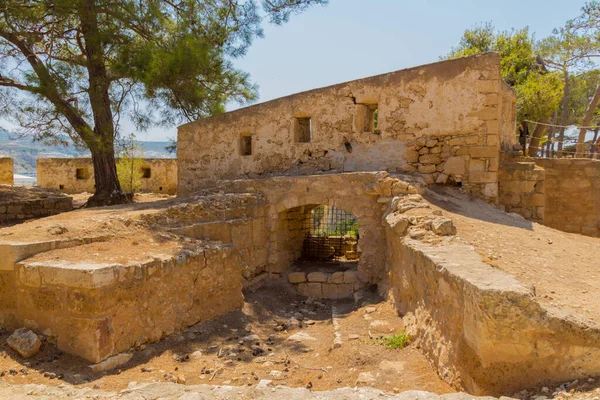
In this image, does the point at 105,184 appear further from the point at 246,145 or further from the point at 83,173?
the point at 83,173

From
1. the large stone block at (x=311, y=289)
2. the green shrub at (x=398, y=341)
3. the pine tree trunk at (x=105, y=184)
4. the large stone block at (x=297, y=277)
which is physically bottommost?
Result: the large stone block at (x=311, y=289)

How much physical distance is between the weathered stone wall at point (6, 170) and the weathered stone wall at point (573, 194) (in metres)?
17.8

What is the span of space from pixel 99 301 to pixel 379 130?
21.6 ft

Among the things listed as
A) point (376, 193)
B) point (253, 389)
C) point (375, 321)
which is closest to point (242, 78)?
point (376, 193)

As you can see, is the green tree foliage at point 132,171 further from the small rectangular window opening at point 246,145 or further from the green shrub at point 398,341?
the green shrub at point 398,341

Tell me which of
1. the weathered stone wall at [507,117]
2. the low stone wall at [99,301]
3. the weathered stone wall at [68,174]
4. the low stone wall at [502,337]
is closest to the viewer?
the low stone wall at [502,337]

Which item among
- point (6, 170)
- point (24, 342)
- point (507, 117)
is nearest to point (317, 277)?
point (24, 342)

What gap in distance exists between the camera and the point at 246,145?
1122cm

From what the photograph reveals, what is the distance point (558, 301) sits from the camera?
3834mm

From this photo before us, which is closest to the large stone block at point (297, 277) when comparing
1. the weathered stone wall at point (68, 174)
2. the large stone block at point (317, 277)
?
the large stone block at point (317, 277)

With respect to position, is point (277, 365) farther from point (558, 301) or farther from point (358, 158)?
point (358, 158)

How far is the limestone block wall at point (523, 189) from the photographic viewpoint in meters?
9.04

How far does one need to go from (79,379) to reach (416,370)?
3083 mm

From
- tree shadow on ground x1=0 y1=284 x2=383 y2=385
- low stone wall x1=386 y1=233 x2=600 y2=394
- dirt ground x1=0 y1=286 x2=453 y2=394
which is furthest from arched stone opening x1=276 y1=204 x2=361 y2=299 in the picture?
low stone wall x1=386 y1=233 x2=600 y2=394
